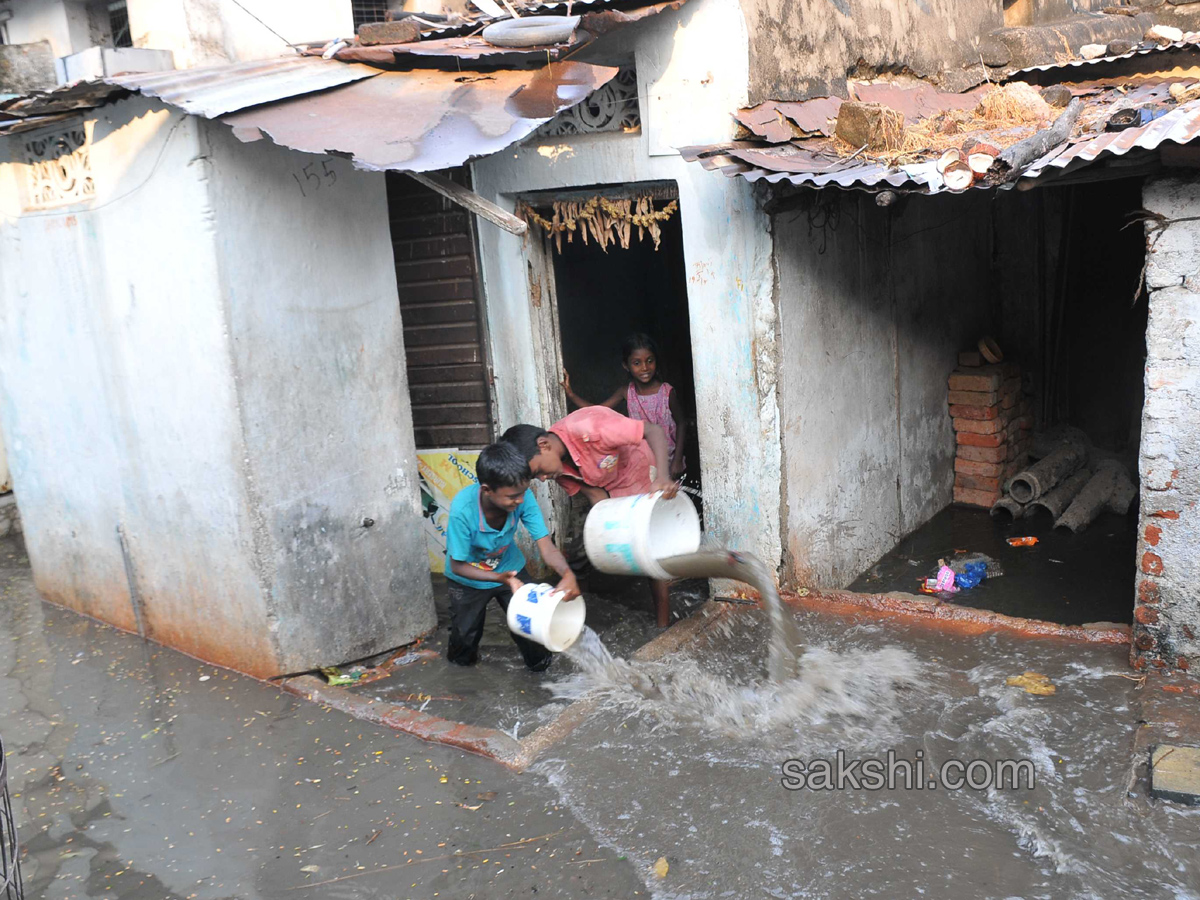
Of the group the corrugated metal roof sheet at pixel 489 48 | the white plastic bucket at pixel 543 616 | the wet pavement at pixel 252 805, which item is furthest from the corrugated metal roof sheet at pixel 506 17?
the wet pavement at pixel 252 805

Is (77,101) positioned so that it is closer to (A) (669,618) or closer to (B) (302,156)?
(B) (302,156)

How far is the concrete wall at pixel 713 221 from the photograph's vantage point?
5.50 m

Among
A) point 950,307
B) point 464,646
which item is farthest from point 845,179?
point 950,307

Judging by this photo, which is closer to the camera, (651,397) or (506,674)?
(506,674)

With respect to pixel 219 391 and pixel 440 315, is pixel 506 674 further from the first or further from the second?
pixel 440 315

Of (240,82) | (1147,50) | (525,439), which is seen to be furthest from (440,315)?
(1147,50)

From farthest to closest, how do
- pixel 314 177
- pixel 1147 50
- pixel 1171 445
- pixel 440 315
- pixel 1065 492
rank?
1. pixel 1065 492
2. pixel 1147 50
3. pixel 440 315
4. pixel 314 177
5. pixel 1171 445

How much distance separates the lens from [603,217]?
6.23 m

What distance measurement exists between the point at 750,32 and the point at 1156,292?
2455 millimetres

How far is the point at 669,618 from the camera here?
6.45m

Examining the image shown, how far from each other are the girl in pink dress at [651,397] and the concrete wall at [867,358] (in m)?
0.96

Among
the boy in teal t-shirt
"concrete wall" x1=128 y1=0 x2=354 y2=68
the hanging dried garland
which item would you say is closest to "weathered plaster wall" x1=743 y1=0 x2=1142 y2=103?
the hanging dried garland

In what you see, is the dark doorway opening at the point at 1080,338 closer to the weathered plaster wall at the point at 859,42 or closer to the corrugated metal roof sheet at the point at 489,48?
the weathered plaster wall at the point at 859,42

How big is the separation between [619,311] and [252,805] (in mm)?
5051
